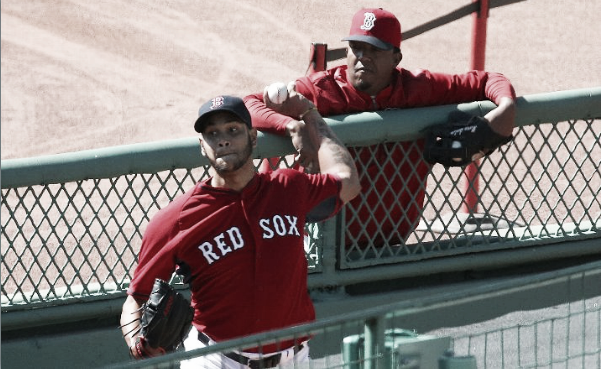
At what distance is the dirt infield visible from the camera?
12273 millimetres

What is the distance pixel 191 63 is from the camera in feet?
44.1

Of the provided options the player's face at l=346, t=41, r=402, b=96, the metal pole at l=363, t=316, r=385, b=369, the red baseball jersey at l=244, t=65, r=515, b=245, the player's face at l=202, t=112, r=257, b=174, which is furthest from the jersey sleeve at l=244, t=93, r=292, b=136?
the metal pole at l=363, t=316, r=385, b=369

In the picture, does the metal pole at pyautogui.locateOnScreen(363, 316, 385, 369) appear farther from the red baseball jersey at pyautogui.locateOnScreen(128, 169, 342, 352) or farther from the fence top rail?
the fence top rail

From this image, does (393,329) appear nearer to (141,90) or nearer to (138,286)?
(138,286)

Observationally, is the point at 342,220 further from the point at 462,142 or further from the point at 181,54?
the point at 181,54

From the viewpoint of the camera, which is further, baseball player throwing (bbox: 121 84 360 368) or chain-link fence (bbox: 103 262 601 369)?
baseball player throwing (bbox: 121 84 360 368)

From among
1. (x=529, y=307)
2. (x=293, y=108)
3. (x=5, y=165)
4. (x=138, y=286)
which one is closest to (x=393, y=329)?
(x=529, y=307)

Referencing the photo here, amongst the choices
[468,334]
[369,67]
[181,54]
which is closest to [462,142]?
[369,67]

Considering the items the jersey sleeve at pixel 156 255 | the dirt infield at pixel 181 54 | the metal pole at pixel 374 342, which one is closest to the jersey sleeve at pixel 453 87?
the jersey sleeve at pixel 156 255

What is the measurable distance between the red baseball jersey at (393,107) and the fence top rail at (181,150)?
8cm

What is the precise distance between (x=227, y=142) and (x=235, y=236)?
0.35 metres

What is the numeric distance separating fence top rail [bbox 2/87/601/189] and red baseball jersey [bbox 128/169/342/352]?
741 mm

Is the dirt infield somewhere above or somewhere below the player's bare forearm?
above

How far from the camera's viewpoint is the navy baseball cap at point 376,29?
639 cm
